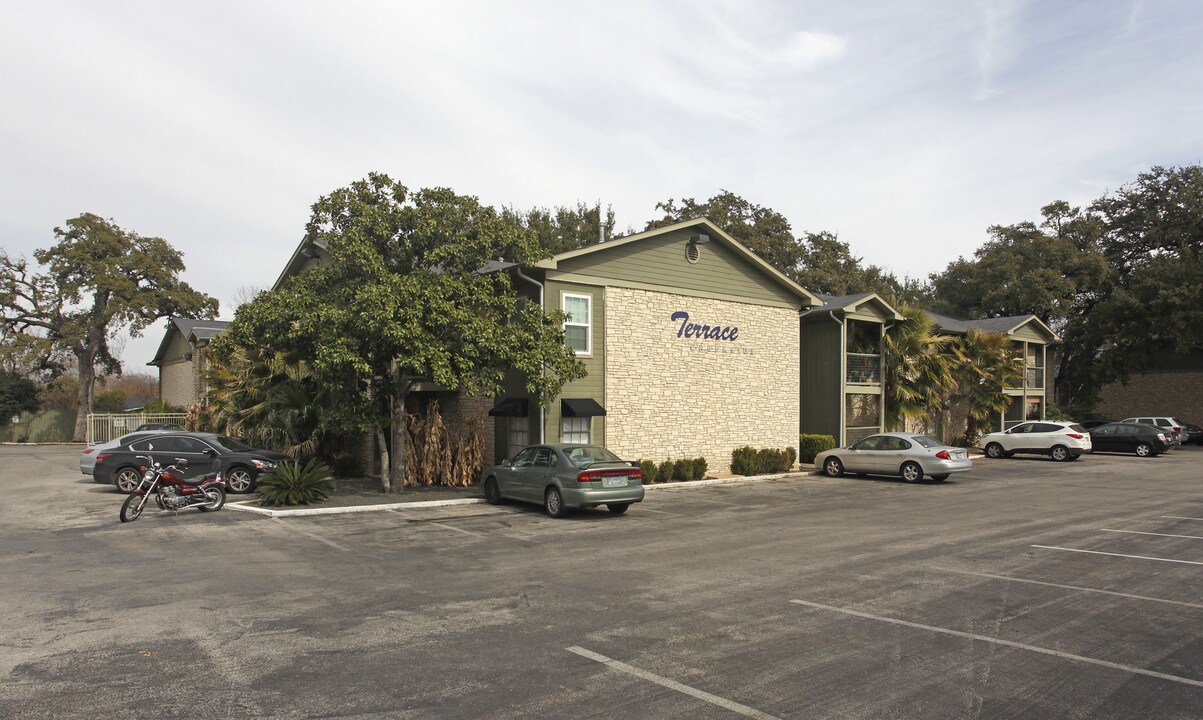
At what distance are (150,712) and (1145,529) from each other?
14918 mm

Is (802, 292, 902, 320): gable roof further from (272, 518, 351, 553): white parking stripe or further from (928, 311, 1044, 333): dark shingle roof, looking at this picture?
(272, 518, 351, 553): white parking stripe

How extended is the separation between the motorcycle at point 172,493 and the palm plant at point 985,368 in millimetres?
29069

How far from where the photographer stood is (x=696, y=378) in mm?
23422

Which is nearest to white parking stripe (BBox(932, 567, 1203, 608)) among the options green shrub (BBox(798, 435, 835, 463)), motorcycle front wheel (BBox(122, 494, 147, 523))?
motorcycle front wheel (BBox(122, 494, 147, 523))

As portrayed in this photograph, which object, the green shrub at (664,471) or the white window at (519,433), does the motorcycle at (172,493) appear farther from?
the green shrub at (664,471)

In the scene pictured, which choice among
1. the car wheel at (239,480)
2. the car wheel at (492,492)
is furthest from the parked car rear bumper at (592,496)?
the car wheel at (239,480)

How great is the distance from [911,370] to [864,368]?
2.56 meters

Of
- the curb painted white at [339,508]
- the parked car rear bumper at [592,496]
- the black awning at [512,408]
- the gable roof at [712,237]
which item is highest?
the gable roof at [712,237]

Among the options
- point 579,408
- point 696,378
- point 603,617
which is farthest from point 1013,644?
point 696,378

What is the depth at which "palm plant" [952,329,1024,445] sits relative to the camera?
3403cm

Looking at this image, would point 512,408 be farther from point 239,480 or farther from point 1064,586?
point 1064,586

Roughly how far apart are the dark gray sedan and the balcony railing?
15.4 metres

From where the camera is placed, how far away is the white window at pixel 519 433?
20.5 metres

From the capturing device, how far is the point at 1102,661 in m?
6.53
